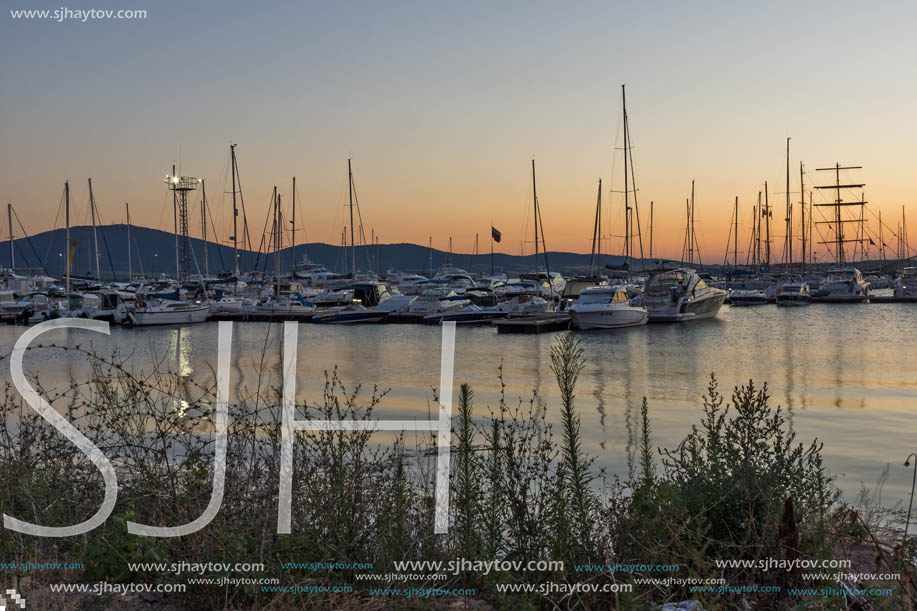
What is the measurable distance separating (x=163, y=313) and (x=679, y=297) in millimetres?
33755

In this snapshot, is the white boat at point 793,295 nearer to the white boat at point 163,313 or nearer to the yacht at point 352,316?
the yacht at point 352,316

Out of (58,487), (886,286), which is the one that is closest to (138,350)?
(58,487)

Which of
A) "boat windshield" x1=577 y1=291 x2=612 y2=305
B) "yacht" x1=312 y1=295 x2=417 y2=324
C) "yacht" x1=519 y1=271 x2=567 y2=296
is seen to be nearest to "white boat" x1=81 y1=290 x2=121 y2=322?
"yacht" x1=312 y1=295 x2=417 y2=324

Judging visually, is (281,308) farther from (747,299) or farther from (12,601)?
(12,601)

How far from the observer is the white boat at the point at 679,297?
48.5m

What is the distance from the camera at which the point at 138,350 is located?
36406mm

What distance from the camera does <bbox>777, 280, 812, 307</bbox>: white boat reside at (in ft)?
226

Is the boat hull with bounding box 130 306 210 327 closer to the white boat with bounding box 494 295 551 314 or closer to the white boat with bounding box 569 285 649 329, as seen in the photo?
the white boat with bounding box 494 295 551 314

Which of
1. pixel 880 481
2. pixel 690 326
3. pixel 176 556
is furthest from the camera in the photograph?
pixel 690 326

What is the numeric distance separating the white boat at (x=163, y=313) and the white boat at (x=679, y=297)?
3008 centimetres

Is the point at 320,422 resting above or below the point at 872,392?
above

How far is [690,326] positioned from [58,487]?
45.3 metres

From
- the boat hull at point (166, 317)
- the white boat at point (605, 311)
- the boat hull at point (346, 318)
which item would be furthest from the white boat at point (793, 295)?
the boat hull at point (166, 317)

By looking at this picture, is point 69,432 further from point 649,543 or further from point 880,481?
point 880,481
